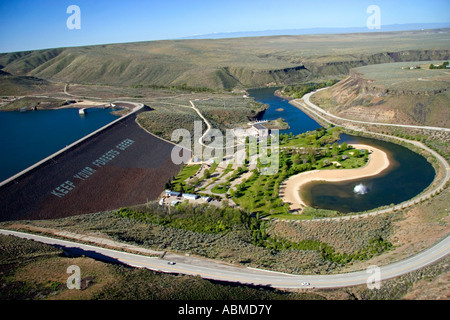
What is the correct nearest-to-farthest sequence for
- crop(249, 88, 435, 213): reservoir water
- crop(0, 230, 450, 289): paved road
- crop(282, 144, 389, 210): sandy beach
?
crop(0, 230, 450, 289): paved road → crop(249, 88, 435, 213): reservoir water → crop(282, 144, 389, 210): sandy beach

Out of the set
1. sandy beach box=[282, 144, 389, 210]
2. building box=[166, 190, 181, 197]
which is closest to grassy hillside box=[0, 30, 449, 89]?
sandy beach box=[282, 144, 389, 210]

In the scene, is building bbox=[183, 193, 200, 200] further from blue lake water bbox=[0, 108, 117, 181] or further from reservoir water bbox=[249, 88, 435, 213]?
blue lake water bbox=[0, 108, 117, 181]

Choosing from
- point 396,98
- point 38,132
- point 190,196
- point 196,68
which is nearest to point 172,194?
point 190,196

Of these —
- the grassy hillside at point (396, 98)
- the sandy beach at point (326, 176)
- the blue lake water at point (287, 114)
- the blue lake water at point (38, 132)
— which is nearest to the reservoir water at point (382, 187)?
the sandy beach at point (326, 176)

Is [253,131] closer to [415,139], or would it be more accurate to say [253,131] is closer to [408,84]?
[415,139]

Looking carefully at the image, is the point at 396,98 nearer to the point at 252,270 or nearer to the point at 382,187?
the point at 382,187
